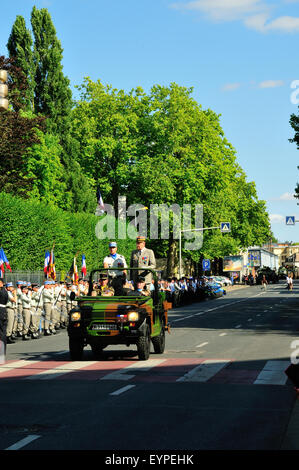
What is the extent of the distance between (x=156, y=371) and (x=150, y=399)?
146 inches

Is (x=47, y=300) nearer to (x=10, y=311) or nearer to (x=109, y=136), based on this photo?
(x=10, y=311)

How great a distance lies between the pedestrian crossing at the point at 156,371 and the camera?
13508 mm

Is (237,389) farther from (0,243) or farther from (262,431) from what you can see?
(0,243)

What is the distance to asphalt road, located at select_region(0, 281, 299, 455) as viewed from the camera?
798 cm

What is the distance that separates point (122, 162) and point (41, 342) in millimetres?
41810

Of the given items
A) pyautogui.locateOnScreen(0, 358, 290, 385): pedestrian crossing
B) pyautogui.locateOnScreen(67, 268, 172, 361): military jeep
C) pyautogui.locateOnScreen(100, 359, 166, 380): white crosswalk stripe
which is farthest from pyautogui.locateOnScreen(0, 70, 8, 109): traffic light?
pyautogui.locateOnScreen(100, 359, 166, 380): white crosswalk stripe

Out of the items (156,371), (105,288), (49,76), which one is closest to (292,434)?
(156,371)

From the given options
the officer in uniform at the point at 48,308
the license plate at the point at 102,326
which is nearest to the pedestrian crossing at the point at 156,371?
the license plate at the point at 102,326

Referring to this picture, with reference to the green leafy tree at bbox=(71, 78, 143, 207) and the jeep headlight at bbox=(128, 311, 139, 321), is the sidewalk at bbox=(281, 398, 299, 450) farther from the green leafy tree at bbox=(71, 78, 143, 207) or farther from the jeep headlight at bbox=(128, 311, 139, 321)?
the green leafy tree at bbox=(71, 78, 143, 207)

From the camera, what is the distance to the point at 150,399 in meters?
11.0

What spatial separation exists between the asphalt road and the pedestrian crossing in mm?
18

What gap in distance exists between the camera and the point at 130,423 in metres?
8.97

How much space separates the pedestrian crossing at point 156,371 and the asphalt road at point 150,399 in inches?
0.7

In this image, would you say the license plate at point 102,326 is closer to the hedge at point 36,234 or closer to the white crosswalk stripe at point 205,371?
the white crosswalk stripe at point 205,371
